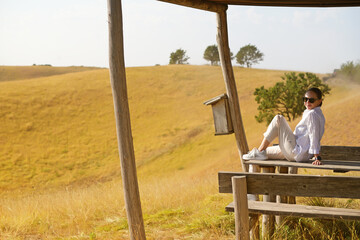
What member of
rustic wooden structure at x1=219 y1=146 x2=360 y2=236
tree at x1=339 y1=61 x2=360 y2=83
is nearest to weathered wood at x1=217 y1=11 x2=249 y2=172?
rustic wooden structure at x1=219 y1=146 x2=360 y2=236

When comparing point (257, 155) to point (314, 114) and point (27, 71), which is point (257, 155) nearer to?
point (314, 114)

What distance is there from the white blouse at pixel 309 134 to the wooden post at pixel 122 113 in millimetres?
2228

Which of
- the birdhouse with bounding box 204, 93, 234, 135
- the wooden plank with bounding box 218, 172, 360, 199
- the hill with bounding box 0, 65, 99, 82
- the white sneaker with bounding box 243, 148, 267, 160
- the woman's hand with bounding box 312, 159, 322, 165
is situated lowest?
the woman's hand with bounding box 312, 159, 322, 165

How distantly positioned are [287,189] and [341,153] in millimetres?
2849

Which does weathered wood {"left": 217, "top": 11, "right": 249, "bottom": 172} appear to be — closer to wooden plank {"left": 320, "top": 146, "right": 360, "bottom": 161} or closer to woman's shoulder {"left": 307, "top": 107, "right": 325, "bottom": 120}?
wooden plank {"left": 320, "top": 146, "right": 360, "bottom": 161}

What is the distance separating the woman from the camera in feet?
17.3

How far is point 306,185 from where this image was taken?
3.58 meters

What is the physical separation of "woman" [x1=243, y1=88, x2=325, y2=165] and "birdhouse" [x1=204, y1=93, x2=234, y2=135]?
132 cm

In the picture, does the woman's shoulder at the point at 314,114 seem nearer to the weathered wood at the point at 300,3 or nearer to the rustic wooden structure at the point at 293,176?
the rustic wooden structure at the point at 293,176

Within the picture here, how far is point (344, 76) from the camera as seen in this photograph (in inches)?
1569

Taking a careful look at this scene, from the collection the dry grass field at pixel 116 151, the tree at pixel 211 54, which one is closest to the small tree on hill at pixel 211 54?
the tree at pixel 211 54

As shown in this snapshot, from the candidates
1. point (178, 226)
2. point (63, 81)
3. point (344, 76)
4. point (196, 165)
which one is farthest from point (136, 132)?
point (178, 226)

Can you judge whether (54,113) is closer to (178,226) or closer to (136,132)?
(136,132)

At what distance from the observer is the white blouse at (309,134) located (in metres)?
5.25
